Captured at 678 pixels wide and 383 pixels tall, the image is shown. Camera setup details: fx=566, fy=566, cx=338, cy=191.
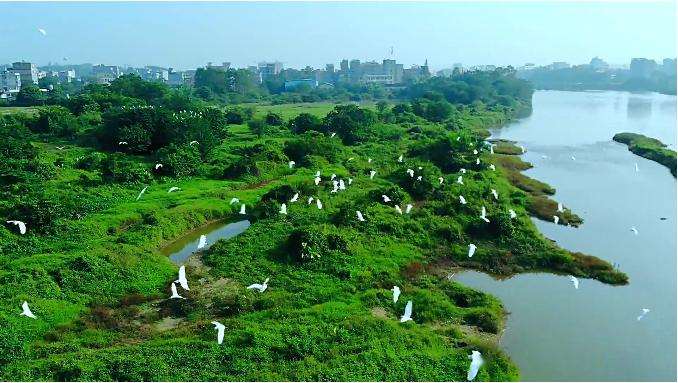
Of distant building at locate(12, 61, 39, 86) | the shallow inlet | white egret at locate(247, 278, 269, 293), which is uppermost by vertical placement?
distant building at locate(12, 61, 39, 86)

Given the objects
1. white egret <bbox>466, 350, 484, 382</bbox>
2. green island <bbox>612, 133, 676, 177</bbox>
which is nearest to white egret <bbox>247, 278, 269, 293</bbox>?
white egret <bbox>466, 350, 484, 382</bbox>

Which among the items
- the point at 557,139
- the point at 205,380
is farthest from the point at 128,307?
the point at 557,139

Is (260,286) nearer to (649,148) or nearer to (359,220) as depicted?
(359,220)

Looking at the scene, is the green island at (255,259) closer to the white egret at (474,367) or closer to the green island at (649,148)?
the white egret at (474,367)

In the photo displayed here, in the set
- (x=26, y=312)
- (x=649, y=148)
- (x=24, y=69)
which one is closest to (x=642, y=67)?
(x=649, y=148)

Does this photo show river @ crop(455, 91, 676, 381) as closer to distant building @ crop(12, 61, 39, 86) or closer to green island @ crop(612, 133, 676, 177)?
green island @ crop(612, 133, 676, 177)

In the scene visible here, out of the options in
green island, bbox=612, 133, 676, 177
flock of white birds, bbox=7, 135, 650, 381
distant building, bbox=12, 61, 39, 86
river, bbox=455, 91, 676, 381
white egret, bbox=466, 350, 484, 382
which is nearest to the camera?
Answer: white egret, bbox=466, 350, 484, 382
